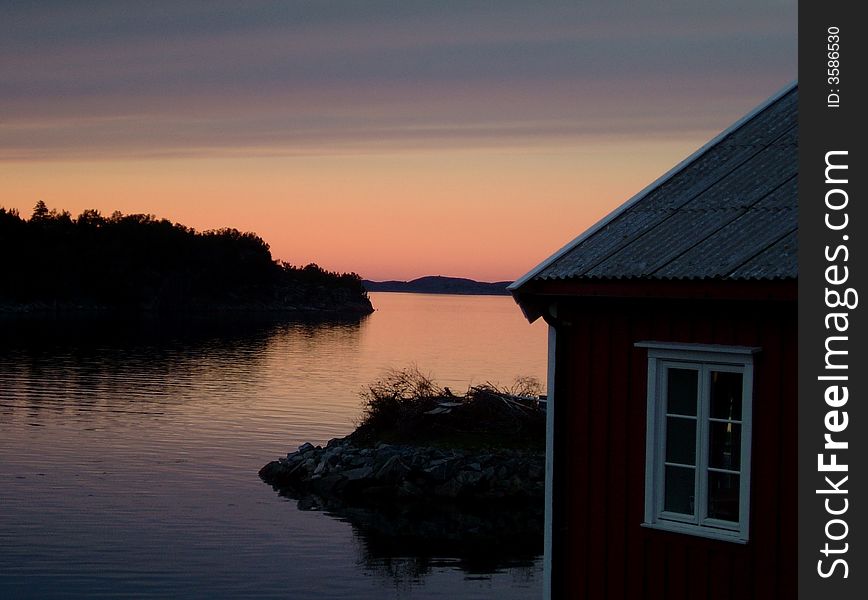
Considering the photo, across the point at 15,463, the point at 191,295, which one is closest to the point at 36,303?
the point at 191,295

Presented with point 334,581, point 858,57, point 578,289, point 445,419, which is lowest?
point 334,581

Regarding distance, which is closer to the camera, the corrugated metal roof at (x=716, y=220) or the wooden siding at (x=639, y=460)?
the wooden siding at (x=639, y=460)

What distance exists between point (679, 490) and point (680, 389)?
39.6 inches

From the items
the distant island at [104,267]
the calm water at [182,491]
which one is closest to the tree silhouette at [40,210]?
the distant island at [104,267]

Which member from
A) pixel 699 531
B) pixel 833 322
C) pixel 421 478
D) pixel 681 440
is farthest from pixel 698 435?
pixel 421 478

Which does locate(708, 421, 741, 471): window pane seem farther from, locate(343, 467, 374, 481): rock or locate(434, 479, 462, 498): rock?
locate(343, 467, 374, 481): rock

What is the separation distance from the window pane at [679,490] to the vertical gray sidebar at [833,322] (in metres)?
2.58

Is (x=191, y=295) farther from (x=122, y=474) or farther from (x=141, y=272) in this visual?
(x=122, y=474)

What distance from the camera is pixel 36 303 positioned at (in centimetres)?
15525

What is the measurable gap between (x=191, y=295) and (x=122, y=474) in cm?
16334

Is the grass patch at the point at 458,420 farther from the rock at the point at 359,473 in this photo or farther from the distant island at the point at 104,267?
the distant island at the point at 104,267

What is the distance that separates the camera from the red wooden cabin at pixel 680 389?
1038cm

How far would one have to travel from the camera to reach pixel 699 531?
10.7 m

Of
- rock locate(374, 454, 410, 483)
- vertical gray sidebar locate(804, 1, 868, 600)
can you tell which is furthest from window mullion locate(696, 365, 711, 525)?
rock locate(374, 454, 410, 483)
